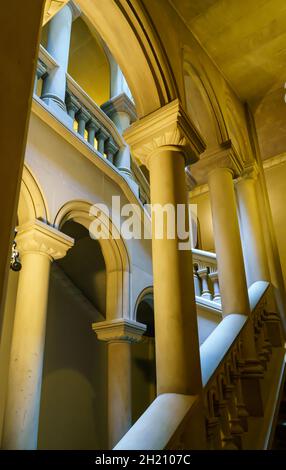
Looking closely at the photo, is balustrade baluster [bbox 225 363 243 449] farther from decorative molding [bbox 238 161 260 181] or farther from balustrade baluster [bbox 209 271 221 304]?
decorative molding [bbox 238 161 260 181]

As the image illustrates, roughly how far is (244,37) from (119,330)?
4.60m

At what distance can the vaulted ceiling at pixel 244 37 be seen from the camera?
15.1 ft

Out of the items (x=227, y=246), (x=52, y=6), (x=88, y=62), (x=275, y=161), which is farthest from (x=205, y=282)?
(x=88, y=62)

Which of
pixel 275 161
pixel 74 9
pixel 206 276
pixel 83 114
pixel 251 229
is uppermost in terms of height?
pixel 74 9

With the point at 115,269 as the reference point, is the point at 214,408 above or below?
below

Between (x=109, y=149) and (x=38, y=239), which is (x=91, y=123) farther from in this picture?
(x=38, y=239)

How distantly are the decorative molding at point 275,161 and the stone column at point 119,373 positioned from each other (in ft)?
16.6

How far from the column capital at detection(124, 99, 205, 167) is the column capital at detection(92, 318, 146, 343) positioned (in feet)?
11.2

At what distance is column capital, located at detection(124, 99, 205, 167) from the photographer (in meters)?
3.32

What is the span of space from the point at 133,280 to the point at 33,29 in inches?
212

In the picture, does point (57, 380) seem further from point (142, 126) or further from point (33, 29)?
point (33, 29)

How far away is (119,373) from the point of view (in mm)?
5980

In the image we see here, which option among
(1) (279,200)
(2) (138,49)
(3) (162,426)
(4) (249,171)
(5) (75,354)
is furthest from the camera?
(1) (279,200)

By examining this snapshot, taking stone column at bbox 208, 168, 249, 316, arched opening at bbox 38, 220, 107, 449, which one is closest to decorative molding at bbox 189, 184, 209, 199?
arched opening at bbox 38, 220, 107, 449
